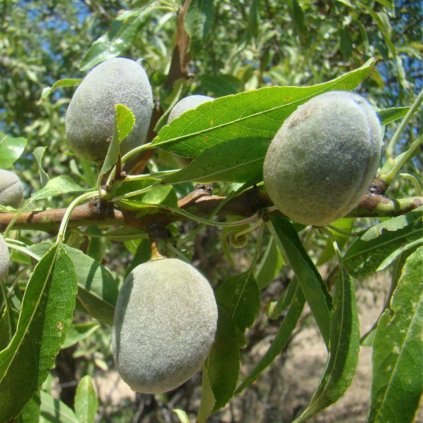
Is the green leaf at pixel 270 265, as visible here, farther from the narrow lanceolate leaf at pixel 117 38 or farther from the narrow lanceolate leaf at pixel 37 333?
the narrow lanceolate leaf at pixel 117 38

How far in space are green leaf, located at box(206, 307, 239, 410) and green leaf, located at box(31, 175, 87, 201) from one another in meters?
0.37

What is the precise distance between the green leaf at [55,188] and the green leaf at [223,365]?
1.21 ft

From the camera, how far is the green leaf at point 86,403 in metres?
1.46

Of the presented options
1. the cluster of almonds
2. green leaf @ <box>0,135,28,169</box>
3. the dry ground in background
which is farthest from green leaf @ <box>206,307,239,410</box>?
the dry ground in background

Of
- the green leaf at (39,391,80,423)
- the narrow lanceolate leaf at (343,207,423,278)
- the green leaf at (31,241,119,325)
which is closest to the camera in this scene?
the narrow lanceolate leaf at (343,207,423,278)

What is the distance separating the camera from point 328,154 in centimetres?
70

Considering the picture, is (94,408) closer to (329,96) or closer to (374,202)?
(374,202)

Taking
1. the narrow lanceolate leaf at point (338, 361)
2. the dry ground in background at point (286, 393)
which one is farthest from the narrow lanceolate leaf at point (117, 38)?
the dry ground in background at point (286, 393)

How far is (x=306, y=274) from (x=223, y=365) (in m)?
0.26

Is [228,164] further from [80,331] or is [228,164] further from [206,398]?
[80,331]

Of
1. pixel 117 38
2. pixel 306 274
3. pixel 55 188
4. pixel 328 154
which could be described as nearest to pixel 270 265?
pixel 306 274

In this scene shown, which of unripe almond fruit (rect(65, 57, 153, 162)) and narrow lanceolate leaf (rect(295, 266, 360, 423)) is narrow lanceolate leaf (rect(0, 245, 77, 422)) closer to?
unripe almond fruit (rect(65, 57, 153, 162))

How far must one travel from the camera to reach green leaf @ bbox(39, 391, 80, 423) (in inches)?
54.1

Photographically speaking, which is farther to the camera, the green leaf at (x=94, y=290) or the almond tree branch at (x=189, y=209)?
the green leaf at (x=94, y=290)
